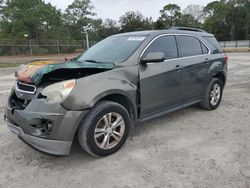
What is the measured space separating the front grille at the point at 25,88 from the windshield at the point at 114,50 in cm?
119

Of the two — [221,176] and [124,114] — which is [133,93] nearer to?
[124,114]

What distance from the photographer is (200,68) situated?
4.96m

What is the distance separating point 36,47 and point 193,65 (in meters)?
28.1

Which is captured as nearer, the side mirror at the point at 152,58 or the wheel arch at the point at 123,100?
the wheel arch at the point at 123,100

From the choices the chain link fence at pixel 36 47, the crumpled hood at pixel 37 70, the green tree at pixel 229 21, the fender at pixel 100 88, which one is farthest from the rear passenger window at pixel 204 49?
the green tree at pixel 229 21

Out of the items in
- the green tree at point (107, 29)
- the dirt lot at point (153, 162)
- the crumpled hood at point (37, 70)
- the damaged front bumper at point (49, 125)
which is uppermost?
the green tree at point (107, 29)

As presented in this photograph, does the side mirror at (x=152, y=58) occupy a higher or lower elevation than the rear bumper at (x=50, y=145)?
higher

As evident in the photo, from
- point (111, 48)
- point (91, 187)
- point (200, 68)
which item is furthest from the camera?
point (200, 68)

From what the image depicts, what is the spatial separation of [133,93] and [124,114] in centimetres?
34

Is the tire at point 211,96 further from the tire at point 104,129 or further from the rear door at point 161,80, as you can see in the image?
the tire at point 104,129

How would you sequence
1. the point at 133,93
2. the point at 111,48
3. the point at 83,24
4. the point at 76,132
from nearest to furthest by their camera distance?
1. the point at 76,132
2. the point at 133,93
3. the point at 111,48
4. the point at 83,24

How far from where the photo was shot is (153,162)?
330cm

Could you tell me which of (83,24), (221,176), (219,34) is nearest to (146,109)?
(221,176)

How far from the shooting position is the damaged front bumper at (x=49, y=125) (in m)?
3.00
